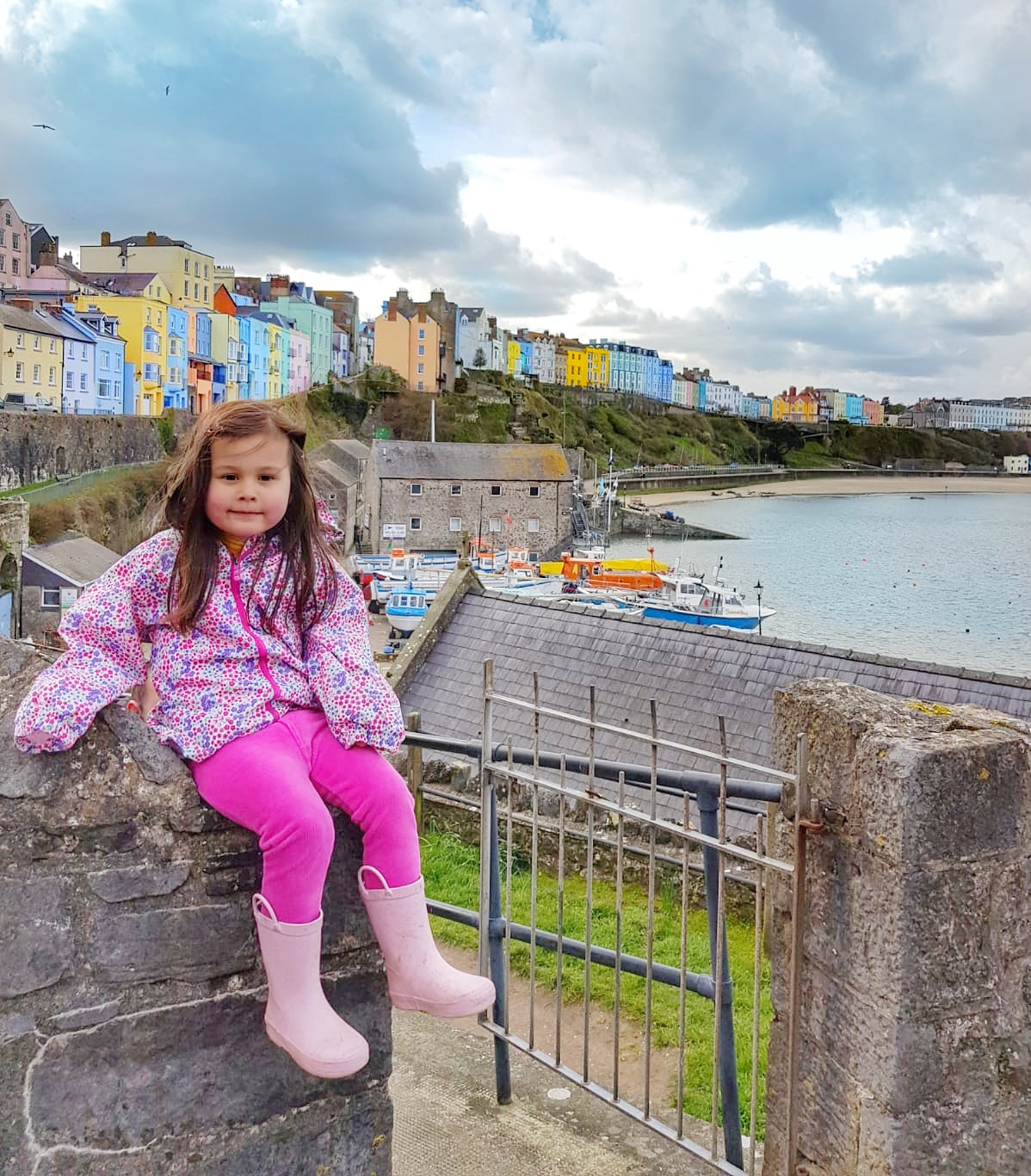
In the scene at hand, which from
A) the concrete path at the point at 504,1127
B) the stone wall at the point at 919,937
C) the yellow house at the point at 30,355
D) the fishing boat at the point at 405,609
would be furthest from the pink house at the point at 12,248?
the stone wall at the point at 919,937

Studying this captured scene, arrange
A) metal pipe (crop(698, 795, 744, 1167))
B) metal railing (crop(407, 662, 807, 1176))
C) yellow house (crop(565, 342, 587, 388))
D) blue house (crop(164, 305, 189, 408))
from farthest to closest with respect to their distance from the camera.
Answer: yellow house (crop(565, 342, 587, 388)) < blue house (crop(164, 305, 189, 408)) < metal pipe (crop(698, 795, 744, 1167)) < metal railing (crop(407, 662, 807, 1176))

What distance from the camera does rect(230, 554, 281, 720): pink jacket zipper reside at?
2756 mm

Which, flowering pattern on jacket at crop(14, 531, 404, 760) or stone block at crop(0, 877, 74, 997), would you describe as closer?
stone block at crop(0, 877, 74, 997)

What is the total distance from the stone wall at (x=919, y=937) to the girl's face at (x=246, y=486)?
4.95 ft

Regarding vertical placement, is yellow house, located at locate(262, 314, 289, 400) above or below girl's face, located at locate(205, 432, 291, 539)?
above

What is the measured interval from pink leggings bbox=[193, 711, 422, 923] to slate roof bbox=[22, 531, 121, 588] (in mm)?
28327

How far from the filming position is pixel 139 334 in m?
63.1

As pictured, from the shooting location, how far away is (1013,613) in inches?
2224

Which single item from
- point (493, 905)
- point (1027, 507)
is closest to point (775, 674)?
point (493, 905)

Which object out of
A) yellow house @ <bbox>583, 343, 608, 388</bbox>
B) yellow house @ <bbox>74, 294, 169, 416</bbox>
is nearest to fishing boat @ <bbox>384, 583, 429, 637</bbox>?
yellow house @ <bbox>74, 294, 169, 416</bbox>

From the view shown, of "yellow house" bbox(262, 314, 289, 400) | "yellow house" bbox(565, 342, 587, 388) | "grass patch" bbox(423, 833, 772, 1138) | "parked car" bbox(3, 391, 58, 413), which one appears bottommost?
"grass patch" bbox(423, 833, 772, 1138)

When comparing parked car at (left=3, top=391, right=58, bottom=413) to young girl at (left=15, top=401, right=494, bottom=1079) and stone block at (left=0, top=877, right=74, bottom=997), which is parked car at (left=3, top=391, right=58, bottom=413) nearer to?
young girl at (left=15, top=401, right=494, bottom=1079)

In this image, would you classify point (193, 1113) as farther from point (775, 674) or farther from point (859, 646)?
point (859, 646)

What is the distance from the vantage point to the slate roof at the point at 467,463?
6184 centimetres
